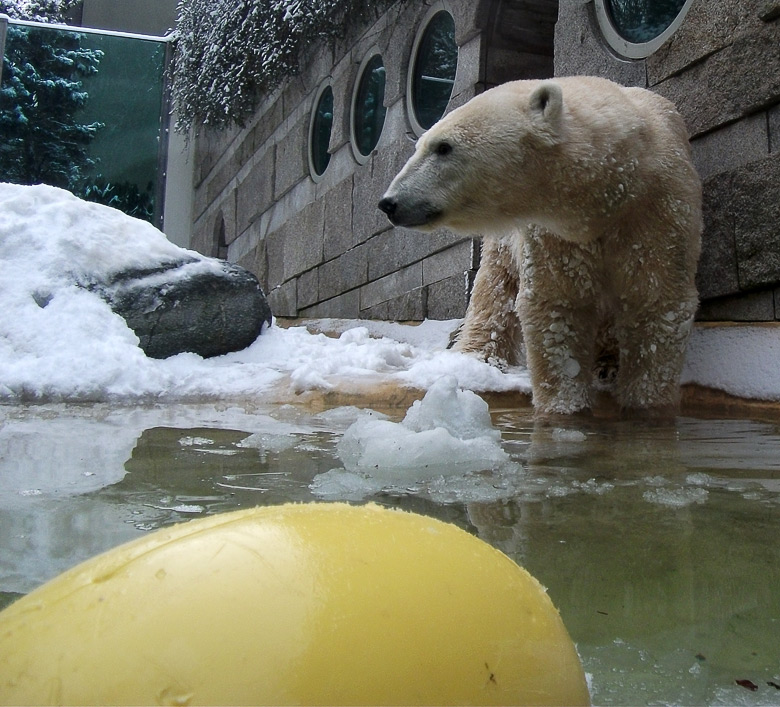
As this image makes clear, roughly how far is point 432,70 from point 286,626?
6.49 metres

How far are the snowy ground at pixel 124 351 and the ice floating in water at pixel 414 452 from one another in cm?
97

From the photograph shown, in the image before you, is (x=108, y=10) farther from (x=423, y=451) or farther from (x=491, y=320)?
(x=423, y=451)

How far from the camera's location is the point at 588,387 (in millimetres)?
3385

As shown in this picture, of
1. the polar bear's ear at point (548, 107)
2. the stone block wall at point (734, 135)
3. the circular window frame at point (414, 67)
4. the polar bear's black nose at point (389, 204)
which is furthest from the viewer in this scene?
the circular window frame at point (414, 67)

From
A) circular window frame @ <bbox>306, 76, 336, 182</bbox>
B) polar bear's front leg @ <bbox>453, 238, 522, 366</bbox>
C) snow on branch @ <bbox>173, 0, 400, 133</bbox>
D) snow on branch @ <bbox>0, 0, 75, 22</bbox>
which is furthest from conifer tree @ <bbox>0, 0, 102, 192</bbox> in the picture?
polar bear's front leg @ <bbox>453, 238, 522, 366</bbox>

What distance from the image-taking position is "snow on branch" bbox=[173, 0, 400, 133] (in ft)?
26.0

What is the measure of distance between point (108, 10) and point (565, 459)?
1698cm

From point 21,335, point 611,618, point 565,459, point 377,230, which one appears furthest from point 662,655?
point 377,230

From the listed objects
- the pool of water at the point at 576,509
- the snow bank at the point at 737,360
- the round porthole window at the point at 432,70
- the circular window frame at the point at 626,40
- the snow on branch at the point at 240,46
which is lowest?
the pool of water at the point at 576,509

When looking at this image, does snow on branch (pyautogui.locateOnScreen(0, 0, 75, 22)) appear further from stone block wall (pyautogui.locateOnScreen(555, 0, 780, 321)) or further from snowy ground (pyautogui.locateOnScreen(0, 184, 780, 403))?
stone block wall (pyautogui.locateOnScreen(555, 0, 780, 321))

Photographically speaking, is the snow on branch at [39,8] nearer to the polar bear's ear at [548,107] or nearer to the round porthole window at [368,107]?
the round porthole window at [368,107]

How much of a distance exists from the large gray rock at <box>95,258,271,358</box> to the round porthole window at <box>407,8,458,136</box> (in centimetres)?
276

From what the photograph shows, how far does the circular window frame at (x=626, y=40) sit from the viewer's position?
3.76 metres

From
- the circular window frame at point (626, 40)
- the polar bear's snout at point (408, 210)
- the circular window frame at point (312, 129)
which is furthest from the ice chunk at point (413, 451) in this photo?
the circular window frame at point (312, 129)
